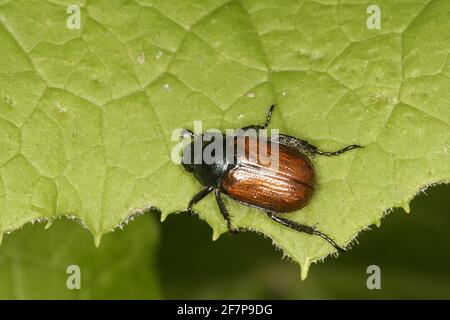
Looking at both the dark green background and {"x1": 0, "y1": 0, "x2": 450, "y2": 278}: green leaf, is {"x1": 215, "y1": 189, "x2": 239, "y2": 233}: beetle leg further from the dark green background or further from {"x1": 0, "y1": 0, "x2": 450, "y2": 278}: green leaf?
the dark green background

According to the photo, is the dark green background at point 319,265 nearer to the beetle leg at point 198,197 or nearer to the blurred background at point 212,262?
the blurred background at point 212,262

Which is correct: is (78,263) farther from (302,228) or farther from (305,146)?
(305,146)

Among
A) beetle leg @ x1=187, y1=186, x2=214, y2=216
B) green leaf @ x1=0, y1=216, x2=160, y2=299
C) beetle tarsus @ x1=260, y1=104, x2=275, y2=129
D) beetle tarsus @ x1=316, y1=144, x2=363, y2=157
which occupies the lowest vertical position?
green leaf @ x1=0, y1=216, x2=160, y2=299

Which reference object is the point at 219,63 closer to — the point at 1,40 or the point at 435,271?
the point at 1,40

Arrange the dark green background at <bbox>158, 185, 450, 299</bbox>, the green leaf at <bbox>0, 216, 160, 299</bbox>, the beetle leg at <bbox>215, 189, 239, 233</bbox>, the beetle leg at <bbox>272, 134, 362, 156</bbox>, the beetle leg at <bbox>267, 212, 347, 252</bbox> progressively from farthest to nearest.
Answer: the dark green background at <bbox>158, 185, 450, 299</bbox>
the green leaf at <bbox>0, 216, 160, 299</bbox>
the beetle leg at <bbox>215, 189, 239, 233</bbox>
the beetle leg at <bbox>272, 134, 362, 156</bbox>
the beetle leg at <bbox>267, 212, 347, 252</bbox>

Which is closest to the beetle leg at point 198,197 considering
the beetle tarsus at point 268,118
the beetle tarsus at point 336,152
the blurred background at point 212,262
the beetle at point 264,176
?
the beetle at point 264,176

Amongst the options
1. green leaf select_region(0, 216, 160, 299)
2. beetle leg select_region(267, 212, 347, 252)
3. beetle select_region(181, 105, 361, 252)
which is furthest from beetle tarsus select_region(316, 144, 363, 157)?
green leaf select_region(0, 216, 160, 299)

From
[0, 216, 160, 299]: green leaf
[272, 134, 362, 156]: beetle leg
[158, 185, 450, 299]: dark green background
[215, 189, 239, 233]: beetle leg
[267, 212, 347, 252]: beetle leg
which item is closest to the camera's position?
[267, 212, 347, 252]: beetle leg

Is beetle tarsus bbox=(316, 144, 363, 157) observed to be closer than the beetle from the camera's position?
Yes
